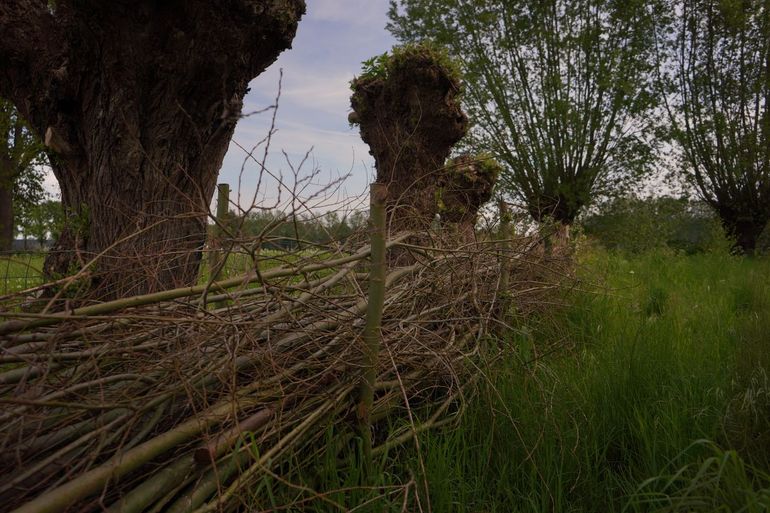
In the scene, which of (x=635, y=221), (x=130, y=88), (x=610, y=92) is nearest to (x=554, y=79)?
(x=610, y=92)

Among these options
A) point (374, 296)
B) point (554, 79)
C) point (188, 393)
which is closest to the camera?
point (188, 393)

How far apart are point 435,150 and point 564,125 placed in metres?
8.09

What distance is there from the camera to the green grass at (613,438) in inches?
78.2

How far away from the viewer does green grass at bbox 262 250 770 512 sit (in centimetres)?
199

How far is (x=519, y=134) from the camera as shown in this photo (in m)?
13.9

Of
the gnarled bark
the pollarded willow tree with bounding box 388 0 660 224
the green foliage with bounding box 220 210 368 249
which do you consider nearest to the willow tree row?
the pollarded willow tree with bounding box 388 0 660 224

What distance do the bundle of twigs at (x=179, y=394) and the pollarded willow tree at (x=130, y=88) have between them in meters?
1.72

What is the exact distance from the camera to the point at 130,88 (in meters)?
3.87

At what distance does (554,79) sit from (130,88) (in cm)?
1147

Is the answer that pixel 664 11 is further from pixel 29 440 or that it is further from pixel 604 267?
pixel 29 440

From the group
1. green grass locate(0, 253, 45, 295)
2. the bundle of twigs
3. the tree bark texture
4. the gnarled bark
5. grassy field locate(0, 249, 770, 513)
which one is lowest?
grassy field locate(0, 249, 770, 513)

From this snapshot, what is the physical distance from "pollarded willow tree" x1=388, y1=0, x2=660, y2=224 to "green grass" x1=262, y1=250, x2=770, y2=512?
10.5 m

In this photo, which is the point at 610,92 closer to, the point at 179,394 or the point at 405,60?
the point at 405,60

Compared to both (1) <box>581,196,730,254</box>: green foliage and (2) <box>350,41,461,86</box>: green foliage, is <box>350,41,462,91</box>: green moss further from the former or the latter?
(1) <box>581,196,730,254</box>: green foliage
